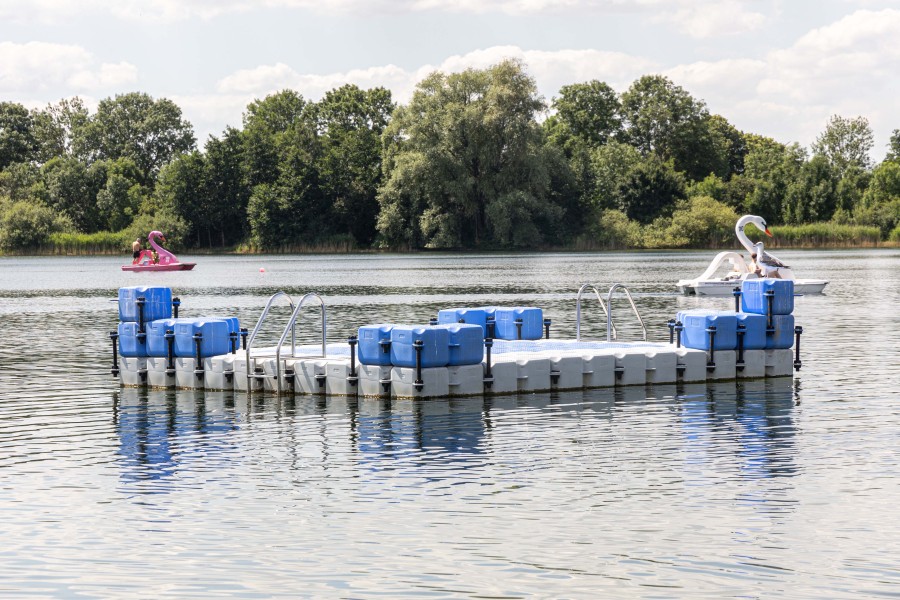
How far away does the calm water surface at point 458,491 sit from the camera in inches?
446

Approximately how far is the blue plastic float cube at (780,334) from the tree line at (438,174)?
78.3 meters

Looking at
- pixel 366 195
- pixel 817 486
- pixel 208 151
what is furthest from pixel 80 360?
pixel 208 151

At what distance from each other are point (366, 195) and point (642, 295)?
74.6m

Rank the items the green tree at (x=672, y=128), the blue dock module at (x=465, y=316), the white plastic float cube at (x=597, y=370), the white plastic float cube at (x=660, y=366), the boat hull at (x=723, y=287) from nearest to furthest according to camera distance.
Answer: the white plastic float cube at (x=597, y=370), the white plastic float cube at (x=660, y=366), the blue dock module at (x=465, y=316), the boat hull at (x=723, y=287), the green tree at (x=672, y=128)

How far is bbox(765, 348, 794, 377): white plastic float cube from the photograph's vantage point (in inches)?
985

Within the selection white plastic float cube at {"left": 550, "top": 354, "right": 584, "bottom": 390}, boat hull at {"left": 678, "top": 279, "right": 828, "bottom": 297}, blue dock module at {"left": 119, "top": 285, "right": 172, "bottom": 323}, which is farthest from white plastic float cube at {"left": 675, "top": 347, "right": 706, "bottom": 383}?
boat hull at {"left": 678, "top": 279, "right": 828, "bottom": 297}

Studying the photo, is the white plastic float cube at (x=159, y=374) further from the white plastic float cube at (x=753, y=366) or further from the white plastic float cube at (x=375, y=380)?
the white plastic float cube at (x=753, y=366)

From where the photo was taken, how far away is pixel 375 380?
2231 centimetres

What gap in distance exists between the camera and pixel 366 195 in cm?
12644

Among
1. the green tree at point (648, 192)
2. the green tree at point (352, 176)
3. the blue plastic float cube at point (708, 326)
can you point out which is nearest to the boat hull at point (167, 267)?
the green tree at point (352, 176)

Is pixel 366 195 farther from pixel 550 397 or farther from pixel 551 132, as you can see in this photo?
pixel 550 397

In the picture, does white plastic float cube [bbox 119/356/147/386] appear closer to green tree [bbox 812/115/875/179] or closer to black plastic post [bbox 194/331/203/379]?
black plastic post [bbox 194/331/203/379]

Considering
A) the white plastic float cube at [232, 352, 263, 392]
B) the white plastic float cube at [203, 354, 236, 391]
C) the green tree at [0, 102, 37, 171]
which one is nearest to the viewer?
the white plastic float cube at [232, 352, 263, 392]

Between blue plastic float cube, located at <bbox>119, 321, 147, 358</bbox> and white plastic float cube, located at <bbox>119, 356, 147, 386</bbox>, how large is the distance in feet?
0.38
